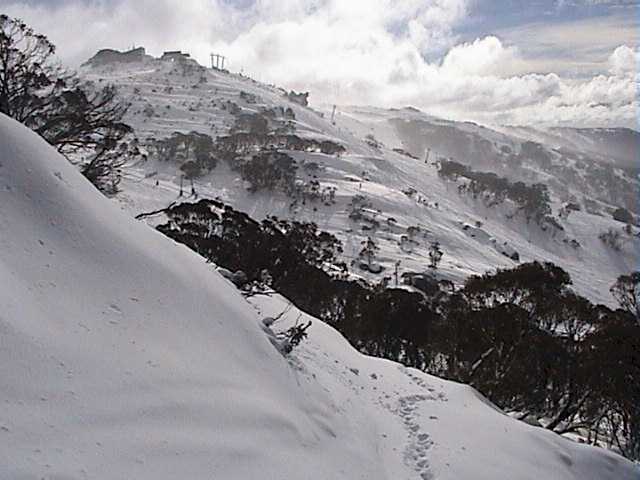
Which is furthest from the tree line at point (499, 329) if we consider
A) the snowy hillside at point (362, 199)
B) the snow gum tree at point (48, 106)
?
Result: the snowy hillside at point (362, 199)

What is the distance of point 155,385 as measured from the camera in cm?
486

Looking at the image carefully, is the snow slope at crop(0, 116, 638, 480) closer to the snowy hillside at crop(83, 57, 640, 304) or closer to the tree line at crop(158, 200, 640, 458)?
the tree line at crop(158, 200, 640, 458)

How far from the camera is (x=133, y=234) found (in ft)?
22.7

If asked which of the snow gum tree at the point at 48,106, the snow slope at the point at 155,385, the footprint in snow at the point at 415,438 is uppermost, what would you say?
the snow gum tree at the point at 48,106

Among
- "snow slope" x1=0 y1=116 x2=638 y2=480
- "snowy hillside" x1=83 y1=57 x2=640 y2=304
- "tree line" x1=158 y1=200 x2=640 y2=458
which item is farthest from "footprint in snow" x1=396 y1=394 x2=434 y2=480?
"snowy hillside" x1=83 y1=57 x2=640 y2=304

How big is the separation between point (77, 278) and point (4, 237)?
2.91 ft

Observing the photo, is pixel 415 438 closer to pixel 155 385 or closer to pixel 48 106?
pixel 155 385

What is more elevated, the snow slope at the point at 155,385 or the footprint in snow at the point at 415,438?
the snow slope at the point at 155,385

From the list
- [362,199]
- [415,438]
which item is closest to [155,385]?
[415,438]

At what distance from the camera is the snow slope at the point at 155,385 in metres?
4.02

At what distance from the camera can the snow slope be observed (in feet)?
13.2

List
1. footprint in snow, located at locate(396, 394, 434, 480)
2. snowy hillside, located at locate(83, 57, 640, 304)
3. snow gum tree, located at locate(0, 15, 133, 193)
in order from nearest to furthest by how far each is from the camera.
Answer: footprint in snow, located at locate(396, 394, 434, 480) < snow gum tree, located at locate(0, 15, 133, 193) < snowy hillside, located at locate(83, 57, 640, 304)

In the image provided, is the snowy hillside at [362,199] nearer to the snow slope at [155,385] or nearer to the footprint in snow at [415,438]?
the footprint in snow at [415,438]

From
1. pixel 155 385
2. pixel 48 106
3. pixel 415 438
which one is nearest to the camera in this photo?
pixel 155 385
